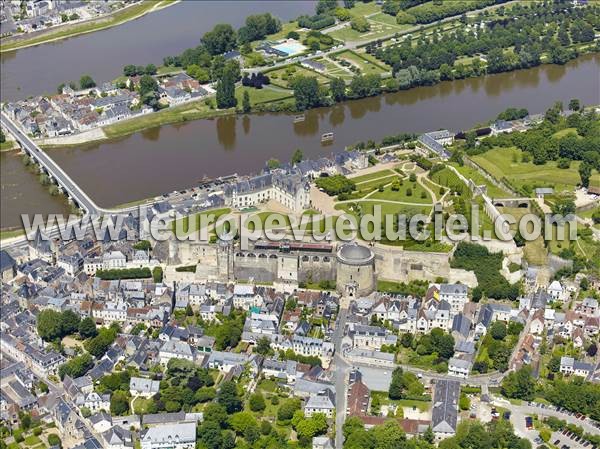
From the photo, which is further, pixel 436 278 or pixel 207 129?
pixel 207 129

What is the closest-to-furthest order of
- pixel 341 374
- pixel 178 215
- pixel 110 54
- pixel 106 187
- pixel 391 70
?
pixel 341 374, pixel 178 215, pixel 106 187, pixel 391 70, pixel 110 54

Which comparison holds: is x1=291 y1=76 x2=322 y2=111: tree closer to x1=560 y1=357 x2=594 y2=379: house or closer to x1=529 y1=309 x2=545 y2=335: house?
x1=529 y1=309 x2=545 y2=335: house

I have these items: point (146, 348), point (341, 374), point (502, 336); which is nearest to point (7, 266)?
point (146, 348)

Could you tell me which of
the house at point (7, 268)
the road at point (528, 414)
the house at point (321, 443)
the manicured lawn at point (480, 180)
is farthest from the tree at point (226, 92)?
the house at point (321, 443)

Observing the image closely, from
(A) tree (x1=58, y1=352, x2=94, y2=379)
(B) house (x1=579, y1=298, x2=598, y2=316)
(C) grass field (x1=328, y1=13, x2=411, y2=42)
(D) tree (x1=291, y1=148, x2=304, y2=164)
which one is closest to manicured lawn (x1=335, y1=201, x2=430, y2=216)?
(D) tree (x1=291, y1=148, x2=304, y2=164)

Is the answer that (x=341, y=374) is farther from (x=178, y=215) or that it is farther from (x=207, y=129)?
(x=207, y=129)

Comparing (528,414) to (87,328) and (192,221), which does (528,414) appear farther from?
(192,221)
